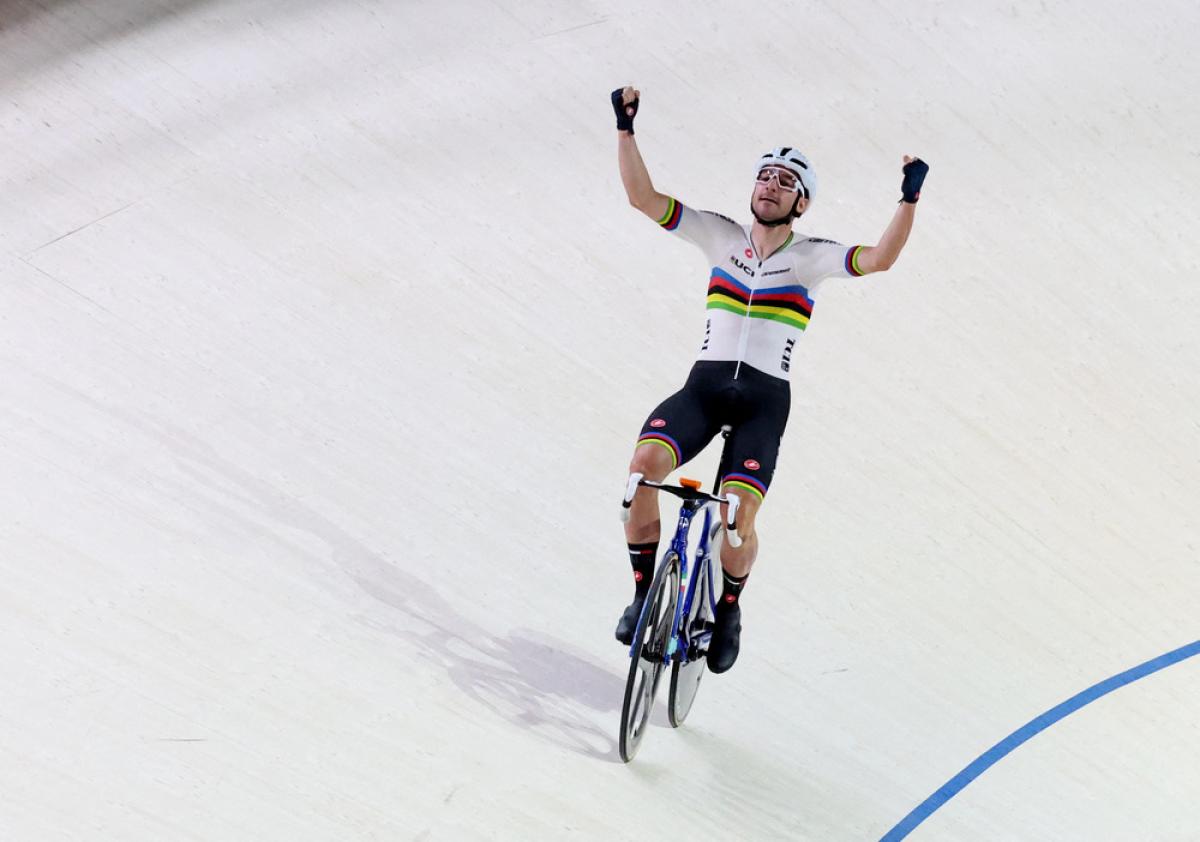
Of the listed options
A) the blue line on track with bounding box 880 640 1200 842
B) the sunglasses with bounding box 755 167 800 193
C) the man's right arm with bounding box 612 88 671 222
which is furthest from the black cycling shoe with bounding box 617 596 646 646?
the sunglasses with bounding box 755 167 800 193

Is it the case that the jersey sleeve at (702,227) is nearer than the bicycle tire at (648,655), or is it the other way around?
the bicycle tire at (648,655)

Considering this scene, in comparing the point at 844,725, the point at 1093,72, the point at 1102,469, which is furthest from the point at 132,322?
the point at 1093,72

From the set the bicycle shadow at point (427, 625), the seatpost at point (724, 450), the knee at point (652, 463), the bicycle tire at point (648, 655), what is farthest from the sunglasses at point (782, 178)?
the bicycle shadow at point (427, 625)

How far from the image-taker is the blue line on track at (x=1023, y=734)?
3.59 m

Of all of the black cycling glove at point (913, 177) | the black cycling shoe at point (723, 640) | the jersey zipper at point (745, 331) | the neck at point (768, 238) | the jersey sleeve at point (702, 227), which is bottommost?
the black cycling shoe at point (723, 640)

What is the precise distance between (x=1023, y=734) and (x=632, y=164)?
2.16 meters

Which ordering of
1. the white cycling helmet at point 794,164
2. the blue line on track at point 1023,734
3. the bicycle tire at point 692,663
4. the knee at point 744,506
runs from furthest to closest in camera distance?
the blue line on track at point 1023,734 < the bicycle tire at point 692,663 < the white cycling helmet at point 794,164 < the knee at point 744,506

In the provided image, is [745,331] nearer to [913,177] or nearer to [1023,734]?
[913,177]

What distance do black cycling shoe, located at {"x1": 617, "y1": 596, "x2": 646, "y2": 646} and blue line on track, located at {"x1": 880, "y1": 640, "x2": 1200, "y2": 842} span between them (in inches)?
36.8

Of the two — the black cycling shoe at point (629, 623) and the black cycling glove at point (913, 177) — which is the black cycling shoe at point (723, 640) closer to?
the black cycling shoe at point (629, 623)

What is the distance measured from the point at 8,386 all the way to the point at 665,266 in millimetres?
2491

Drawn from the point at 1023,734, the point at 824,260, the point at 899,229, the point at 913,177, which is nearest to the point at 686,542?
the point at 824,260

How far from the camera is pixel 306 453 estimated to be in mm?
4273

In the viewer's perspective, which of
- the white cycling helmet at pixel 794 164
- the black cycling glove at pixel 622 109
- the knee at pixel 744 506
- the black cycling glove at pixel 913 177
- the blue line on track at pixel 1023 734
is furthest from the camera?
the blue line on track at pixel 1023 734
